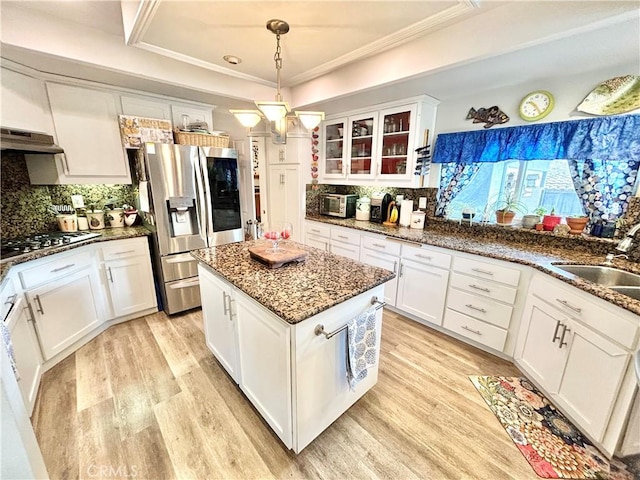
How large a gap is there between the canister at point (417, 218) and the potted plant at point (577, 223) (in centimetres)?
123

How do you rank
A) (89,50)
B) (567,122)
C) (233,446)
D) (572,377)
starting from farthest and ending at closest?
(567,122), (89,50), (572,377), (233,446)

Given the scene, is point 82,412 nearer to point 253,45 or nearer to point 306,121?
point 306,121

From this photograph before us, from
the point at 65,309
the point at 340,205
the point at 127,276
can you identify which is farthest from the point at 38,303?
the point at 340,205

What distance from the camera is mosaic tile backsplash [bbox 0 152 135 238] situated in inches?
89.7

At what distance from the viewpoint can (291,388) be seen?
1319 millimetres

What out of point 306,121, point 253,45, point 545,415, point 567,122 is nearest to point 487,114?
point 567,122

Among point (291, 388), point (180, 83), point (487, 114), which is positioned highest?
point (180, 83)

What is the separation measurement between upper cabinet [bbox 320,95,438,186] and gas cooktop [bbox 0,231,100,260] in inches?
110

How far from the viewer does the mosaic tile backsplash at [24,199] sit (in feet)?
7.47

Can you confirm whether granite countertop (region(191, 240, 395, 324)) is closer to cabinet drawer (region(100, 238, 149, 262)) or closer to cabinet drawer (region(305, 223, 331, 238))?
cabinet drawer (region(100, 238, 149, 262))

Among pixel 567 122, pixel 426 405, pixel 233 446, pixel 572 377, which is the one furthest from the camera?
→ pixel 567 122

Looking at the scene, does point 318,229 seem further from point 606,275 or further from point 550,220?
point 606,275

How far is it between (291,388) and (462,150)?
2.72 metres

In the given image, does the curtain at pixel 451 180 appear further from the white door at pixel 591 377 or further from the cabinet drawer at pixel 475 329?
the white door at pixel 591 377
